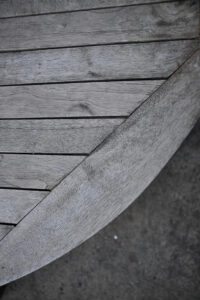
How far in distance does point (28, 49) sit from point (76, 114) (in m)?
0.35

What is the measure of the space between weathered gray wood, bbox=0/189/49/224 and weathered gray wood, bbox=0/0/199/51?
56 cm

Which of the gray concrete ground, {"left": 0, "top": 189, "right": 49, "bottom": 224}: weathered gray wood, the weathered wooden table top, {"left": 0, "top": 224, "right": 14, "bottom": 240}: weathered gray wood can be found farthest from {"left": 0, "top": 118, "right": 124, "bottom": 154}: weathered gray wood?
the gray concrete ground

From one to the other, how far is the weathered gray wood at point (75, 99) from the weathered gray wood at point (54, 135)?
0.10ft

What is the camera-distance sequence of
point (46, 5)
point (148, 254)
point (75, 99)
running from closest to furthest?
1. point (75, 99)
2. point (46, 5)
3. point (148, 254)

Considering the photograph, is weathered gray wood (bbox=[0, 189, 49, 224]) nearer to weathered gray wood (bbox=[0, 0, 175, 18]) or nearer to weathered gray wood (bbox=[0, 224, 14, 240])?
weathered gray wood (bbox=[0, 224, 14, 240])

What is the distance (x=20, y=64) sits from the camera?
3.45 feet

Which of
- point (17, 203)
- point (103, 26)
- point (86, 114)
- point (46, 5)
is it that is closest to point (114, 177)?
point (86, 114)

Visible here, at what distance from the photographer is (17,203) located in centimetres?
92

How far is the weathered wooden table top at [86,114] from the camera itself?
858mm

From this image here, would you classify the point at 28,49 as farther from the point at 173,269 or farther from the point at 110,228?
the point at 173,269

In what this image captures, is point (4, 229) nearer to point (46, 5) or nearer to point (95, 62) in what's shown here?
point (95, 62)

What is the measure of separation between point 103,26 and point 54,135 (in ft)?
1.47

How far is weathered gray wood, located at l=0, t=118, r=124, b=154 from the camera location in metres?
0.91

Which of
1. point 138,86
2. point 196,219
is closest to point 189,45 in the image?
point 138,86
